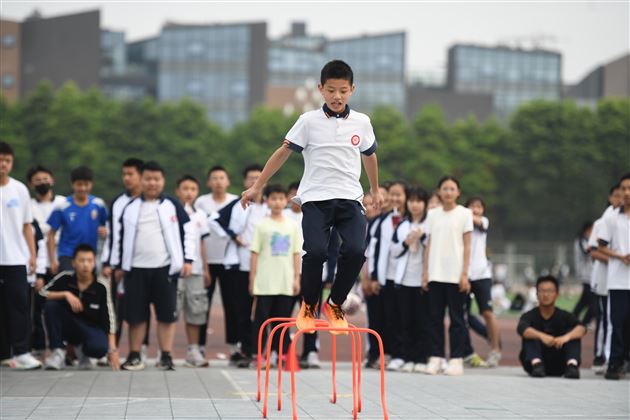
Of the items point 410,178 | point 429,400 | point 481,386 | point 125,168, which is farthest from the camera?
point 410,178

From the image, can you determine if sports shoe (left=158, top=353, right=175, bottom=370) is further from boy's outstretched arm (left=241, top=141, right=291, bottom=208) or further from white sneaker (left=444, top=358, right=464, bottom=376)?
boy's outstretched arm (left=241, top=141, right=291, bottom=208)

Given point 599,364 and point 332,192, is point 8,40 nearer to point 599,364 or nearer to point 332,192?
point 599,364

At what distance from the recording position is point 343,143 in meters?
8.12

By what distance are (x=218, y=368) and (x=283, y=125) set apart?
55835mm

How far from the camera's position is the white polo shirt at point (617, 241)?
12648 millimetres

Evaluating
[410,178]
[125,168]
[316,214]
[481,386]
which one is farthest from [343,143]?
[410,178]

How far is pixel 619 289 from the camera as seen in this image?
1269cm

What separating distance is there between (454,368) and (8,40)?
239 feet

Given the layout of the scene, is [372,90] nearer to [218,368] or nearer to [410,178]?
[410,178]

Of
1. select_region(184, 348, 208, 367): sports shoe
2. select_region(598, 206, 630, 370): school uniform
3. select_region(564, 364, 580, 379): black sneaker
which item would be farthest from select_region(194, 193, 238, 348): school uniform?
select_region(598, 206, 630, 370): school uniform

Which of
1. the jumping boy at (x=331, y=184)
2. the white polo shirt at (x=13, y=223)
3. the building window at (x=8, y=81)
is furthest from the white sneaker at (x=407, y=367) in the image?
the building window at (x=8, y=81)

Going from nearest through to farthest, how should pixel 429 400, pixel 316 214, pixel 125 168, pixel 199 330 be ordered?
pixel 316 214, pixel 429 400, pixel 125 168, pixel 199 330

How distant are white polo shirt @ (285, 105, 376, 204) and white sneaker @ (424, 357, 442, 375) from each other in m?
5.18

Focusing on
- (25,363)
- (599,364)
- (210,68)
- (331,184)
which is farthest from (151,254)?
(210,68)
